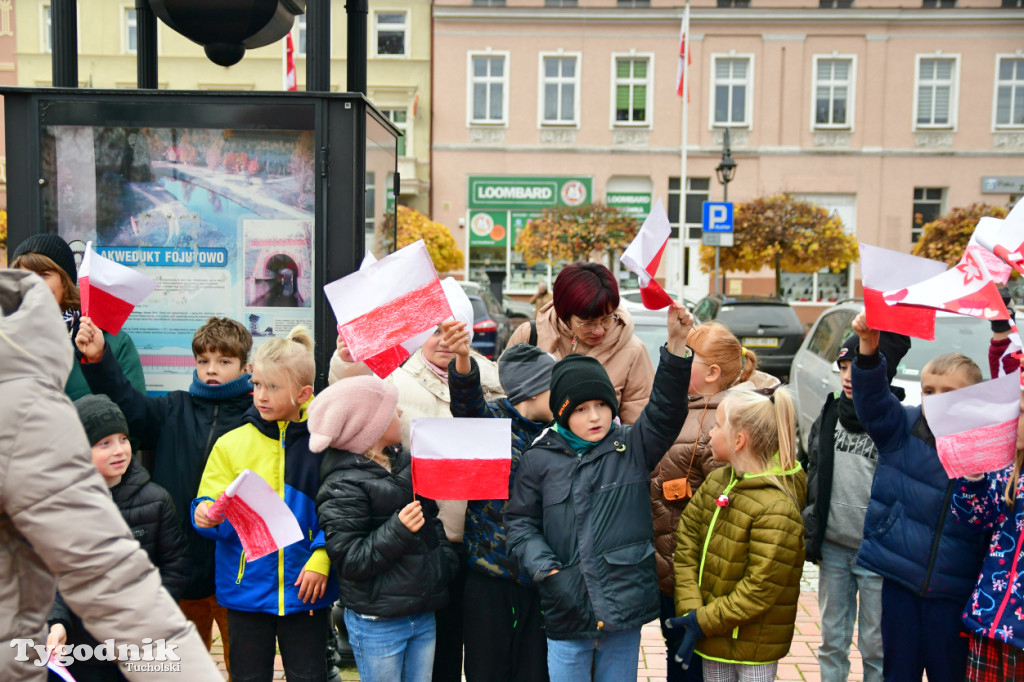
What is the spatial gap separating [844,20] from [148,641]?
3103cm

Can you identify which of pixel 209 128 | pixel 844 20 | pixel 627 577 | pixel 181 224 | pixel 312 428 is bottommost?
pixel 627 577

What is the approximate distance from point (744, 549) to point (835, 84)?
2871 centimetres

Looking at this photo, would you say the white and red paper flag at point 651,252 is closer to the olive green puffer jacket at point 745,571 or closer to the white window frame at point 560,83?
the olive green puffer jacket at point 745,571

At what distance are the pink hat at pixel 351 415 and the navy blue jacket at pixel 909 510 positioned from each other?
1.71 metres

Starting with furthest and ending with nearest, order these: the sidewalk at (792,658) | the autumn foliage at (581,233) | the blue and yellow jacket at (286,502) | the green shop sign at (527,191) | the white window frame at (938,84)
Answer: the green shop sign at (527,191) < the white window frame at (938,84) < the autumn foliage at (581,233) < the sidewalk at (792,658) < the blue and yellow jacket at (286,502)

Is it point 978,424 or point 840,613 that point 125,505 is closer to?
point 978,424

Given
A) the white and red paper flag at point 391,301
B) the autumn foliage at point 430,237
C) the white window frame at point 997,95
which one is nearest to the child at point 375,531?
the white and red paper flag at point 391,301

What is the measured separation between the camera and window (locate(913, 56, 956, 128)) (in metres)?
28.5

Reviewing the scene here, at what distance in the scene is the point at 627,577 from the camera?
2.93 metres

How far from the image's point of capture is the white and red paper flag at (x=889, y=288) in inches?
107

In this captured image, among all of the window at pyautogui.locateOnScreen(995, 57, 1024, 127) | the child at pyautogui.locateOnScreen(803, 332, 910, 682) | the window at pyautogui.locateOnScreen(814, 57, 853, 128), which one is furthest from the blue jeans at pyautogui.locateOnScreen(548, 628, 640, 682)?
the window at pyautogui.locateOnScreen(995, 57, 1024, 127)

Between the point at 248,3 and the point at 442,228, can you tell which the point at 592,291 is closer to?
the point at 248,3

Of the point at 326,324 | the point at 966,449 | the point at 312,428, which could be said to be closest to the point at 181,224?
the point at 326,324

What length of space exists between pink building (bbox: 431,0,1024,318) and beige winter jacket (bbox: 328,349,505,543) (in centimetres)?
2553
